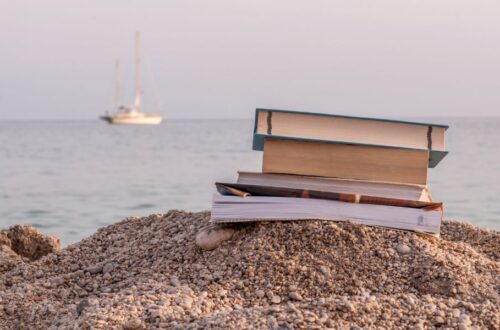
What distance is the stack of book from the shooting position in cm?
335

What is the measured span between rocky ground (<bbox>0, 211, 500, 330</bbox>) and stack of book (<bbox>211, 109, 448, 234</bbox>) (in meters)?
0.07

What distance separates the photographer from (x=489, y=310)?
9.20ft

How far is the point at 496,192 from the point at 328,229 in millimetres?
10878

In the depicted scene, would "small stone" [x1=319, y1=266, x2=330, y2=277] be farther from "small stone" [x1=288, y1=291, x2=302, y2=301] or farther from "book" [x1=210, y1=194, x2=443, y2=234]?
"book" [x1=210, y1=194, x2=443, y2=234]

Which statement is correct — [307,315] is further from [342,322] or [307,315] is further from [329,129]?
[329,129]

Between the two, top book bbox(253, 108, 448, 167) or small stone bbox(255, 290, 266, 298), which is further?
top book bbox(253, 108, 448, 167)

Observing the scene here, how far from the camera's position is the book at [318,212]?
11.0ft

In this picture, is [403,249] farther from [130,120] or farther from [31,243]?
[130,120]

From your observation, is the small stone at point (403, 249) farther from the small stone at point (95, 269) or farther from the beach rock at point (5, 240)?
the beach rock at point (5, 240)

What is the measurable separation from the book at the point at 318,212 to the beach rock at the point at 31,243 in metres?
1.77

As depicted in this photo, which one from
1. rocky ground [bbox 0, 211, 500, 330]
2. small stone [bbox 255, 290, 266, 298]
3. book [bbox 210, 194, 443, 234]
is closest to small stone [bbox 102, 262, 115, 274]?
rocky ground [bbox 0, 211, 500, 330]

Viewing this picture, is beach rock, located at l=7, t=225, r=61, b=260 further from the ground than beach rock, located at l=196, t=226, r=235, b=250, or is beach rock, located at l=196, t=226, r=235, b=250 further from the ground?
beach rock, located at l=196, t=226, r=235, b=250

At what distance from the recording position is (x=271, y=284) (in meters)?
3.05

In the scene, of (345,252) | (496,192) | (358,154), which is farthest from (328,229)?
(496,192)
